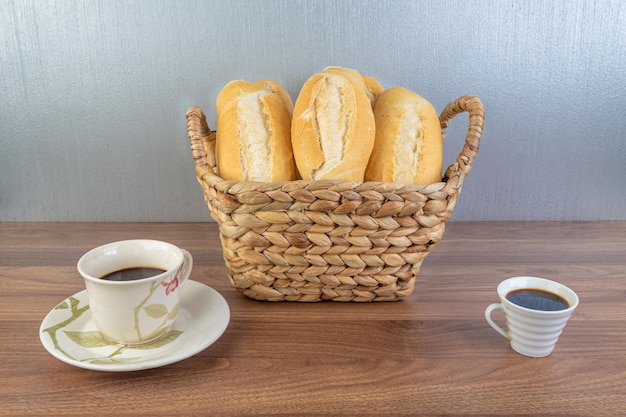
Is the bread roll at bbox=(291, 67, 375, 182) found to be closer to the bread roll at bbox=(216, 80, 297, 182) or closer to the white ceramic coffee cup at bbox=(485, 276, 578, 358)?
the bread roll at bbox=(216, 80, 297, 182)

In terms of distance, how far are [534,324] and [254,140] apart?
19.1 inches

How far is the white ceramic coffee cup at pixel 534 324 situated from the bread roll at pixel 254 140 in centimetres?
38

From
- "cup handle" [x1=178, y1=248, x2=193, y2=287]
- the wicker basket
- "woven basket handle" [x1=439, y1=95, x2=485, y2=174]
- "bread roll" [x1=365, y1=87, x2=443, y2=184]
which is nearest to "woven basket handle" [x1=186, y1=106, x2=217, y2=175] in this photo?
the wicker basket

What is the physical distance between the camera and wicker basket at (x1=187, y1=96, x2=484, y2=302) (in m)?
0.74

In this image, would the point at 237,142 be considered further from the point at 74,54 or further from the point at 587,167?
the point at 587,167

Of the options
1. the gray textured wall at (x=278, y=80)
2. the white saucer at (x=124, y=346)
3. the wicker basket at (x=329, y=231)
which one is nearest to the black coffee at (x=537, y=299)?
the wicker basket at (x=329, y=231)

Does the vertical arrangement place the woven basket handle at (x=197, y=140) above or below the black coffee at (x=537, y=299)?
above

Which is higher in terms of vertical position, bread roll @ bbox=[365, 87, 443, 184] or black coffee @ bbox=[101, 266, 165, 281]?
bread roll @ bbox=[365, 87, 443, 184]

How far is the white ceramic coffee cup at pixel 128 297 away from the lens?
65 cm

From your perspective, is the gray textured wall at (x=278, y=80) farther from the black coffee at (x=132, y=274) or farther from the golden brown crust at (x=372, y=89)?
the black coffee at (x=132, y=274)

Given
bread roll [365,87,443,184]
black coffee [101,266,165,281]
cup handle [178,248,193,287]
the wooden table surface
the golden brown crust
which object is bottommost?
the wooden table surface

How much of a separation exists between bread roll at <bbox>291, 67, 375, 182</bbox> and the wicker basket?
0.05 metres

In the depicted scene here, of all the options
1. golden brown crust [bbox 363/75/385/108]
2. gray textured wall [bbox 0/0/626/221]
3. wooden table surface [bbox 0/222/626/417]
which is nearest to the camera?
wooden table surface [bbox 0/222/626/417]

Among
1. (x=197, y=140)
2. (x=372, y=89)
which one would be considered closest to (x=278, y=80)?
(x=372, y=89)
